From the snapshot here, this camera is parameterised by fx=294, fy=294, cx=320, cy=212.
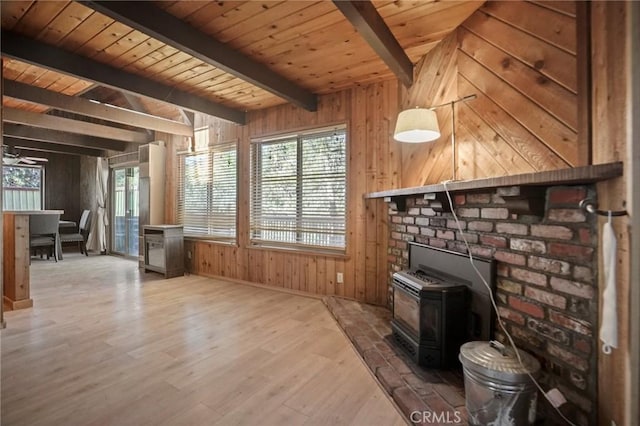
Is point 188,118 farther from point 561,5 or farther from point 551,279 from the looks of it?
point 551,279

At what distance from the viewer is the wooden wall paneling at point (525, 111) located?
1.52 m

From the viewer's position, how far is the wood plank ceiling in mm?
2084

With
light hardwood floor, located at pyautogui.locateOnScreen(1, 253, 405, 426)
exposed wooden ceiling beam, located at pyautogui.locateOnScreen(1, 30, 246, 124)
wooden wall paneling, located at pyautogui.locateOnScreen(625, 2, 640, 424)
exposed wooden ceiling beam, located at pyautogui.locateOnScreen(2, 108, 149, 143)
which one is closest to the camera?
wooden wall paneling, located at pyautogui.locateOnScreen(625, 2, 640, 424)

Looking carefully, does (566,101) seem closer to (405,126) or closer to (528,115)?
(528,115)

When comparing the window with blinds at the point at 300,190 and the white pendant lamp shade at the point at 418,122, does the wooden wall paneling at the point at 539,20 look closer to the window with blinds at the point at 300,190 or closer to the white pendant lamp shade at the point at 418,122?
the white pendant lamp shade at the point at 418,122

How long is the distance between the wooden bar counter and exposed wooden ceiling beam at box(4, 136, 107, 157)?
4.23 m

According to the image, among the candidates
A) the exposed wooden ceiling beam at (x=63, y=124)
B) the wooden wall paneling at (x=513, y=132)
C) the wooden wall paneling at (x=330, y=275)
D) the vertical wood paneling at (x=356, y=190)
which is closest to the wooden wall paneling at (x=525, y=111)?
the wooden wall paneling at (x=513, y=132)

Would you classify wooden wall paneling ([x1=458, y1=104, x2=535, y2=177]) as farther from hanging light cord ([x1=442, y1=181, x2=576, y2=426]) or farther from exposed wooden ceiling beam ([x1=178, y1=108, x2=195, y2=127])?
exposed wooden ceiling beam ([x1=178, y1=108, x2=195, y2=127])

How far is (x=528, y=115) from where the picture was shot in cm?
175

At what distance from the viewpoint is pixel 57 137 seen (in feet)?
19.5

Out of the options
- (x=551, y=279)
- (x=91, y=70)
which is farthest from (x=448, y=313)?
(x=91, y=70)

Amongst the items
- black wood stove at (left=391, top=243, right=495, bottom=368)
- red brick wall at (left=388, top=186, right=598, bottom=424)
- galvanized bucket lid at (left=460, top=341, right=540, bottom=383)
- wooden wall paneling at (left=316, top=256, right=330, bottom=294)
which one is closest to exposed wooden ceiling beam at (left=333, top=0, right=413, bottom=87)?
red brick wall at (left=388, top=186, right=598, bottom=424)

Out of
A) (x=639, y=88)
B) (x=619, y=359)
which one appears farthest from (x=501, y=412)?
(x=639, y=88)

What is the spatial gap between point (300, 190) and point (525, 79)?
2600 millimetres
